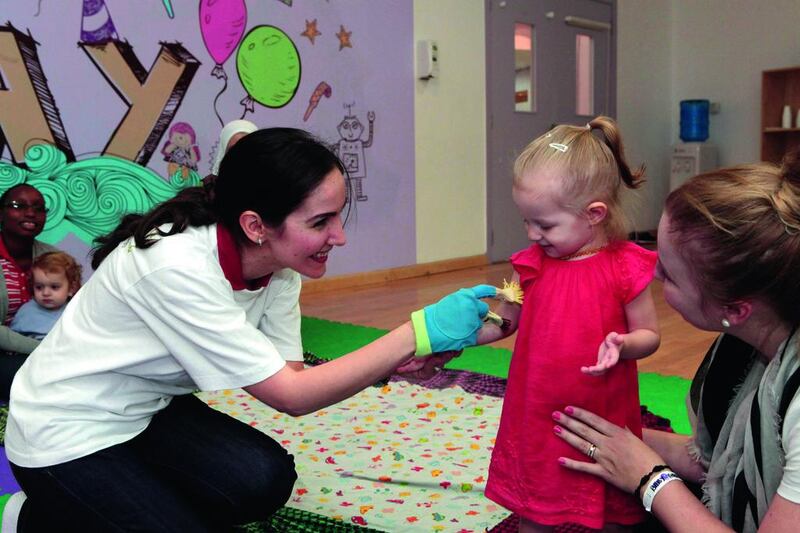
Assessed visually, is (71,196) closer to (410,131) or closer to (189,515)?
(410,131)

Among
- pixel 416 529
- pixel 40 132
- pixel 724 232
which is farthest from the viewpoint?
pixel 40 132

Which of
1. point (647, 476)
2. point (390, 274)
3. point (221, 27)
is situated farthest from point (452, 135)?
point (647, 476)

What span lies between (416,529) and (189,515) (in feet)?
1.75

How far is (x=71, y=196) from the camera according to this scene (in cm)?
380

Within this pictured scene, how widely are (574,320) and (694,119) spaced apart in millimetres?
6790

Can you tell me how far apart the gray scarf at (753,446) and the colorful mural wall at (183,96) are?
3.43m

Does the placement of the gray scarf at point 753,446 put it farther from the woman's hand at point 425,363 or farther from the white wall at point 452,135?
the white wall at point 452,135

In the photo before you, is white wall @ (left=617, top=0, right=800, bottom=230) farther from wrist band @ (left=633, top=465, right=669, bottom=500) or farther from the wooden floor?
wrist band @ (left=633, top=465, right=669, bottom=500)

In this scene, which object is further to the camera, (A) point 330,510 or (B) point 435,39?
(B) point 435,39

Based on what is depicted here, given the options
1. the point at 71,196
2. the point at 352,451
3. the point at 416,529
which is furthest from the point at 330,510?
the point at 71,196

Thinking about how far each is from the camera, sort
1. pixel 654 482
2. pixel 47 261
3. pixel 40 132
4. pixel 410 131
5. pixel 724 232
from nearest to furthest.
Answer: pixel 724 232 < pixel 654 482 < pixel 47 261 < pixel 40 132 < pixel 410 131

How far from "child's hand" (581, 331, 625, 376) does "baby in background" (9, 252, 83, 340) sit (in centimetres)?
227

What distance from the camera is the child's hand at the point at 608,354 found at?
1207 mm

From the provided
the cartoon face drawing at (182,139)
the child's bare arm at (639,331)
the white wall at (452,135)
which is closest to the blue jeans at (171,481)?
Answer: the child's bare arm at (639,331)
